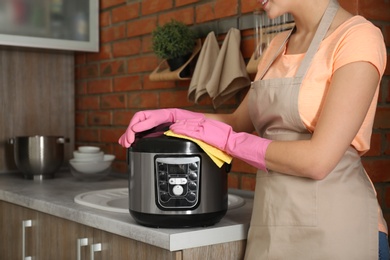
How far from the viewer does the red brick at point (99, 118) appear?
2699 mm

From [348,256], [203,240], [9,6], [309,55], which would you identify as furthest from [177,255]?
[9,6]

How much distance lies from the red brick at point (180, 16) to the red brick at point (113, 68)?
0.35 m

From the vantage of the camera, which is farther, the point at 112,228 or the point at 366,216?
the point at 112,228

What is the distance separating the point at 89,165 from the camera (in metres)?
2.34

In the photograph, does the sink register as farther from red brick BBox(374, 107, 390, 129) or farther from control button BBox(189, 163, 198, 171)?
red brick BBox(374, 107, 390, 129)

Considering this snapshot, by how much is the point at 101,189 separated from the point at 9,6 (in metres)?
0.94

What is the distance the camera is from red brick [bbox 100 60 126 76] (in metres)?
2.60

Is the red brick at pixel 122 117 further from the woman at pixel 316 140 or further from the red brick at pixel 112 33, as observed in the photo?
the woman at pixel 316 140

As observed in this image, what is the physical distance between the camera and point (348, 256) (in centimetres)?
127

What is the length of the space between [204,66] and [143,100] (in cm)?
57

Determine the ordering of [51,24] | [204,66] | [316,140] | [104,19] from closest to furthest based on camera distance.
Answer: [316,140], [204,66], [51,24], [104,19]

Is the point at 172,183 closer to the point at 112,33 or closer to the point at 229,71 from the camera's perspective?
the point at 229,71

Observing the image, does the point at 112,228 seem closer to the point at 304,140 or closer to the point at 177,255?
the point at 177,255

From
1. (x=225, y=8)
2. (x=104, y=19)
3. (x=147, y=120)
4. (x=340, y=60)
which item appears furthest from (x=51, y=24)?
(x=340, y=60)
